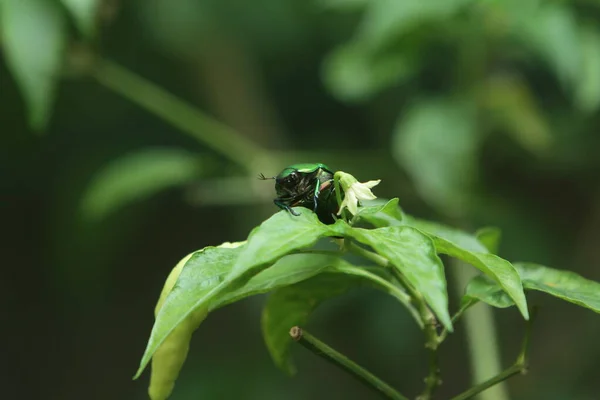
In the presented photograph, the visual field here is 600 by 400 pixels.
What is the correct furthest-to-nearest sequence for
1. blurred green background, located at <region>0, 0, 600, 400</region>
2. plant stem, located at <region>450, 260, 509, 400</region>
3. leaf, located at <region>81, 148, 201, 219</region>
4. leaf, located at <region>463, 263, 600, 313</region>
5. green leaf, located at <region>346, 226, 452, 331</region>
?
leaf, located at <region>81, 148, 201, 219</region>, blurred green background, located at <region>0, 0, 600, 400</region>, plant stem, located at <region>450, 260, 509, 400</region>, leaf, located at <region>463, 263, 600, 313</region>, green leaf, located at <region>346, 226, 452, 331</region>

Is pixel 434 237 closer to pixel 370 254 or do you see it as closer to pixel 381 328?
pixel 370 254

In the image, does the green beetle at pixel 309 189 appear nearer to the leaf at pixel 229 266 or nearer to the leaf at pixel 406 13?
the leaf at pixel 229 266

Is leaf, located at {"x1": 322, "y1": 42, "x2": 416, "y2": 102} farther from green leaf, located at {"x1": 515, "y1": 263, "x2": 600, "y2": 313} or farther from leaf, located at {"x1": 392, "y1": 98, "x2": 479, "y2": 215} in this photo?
green leaf, located at {"x1": 515, "y1": 263, "x2": 600, "y2": 313}

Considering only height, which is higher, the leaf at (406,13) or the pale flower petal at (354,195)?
the leaf at (406,13)

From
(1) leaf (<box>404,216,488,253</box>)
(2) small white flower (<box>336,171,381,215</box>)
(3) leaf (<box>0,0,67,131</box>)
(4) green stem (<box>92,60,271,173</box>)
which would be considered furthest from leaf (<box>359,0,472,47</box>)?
(2) small white flower (<box>336,171,381,215</box>)

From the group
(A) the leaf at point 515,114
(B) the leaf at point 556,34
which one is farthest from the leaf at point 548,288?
(A) the leaf at point 515,114

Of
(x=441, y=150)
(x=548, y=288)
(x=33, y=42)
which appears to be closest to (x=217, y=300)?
(x=548, y=288)
